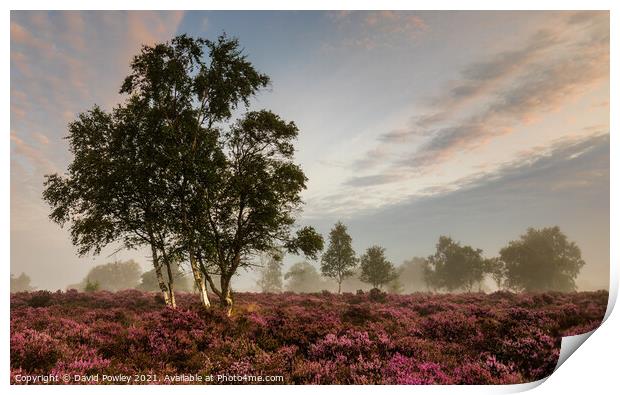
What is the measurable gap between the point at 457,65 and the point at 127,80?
12393mm

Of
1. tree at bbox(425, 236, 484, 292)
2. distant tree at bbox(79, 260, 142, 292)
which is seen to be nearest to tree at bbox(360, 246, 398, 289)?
tree at bbox(425, 236, 484, 292)

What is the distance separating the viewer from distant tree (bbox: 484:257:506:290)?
34.0 m

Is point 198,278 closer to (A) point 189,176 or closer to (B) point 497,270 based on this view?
(A) point 189,176

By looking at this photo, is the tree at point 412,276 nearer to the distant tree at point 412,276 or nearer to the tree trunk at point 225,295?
the distant tree at point 412,276

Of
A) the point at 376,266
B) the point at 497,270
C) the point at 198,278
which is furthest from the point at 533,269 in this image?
the point at 198,278

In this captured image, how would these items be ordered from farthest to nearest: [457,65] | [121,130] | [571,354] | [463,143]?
[121,130]
[463,143]
[457,65]
[571,354]

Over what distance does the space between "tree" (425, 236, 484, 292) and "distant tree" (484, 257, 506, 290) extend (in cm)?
135

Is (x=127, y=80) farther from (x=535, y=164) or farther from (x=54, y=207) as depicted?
(x=535, y=164)

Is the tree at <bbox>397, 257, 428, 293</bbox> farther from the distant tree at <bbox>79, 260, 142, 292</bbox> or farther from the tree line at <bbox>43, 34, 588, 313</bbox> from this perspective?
the tree line at <bbox>43, 34, 588, 313</bbox>

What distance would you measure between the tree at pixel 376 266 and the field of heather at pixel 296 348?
26700 mm

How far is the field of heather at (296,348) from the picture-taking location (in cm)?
849

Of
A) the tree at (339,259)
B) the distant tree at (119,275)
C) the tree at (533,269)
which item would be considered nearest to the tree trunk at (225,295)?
the distant tree at (119,275)
